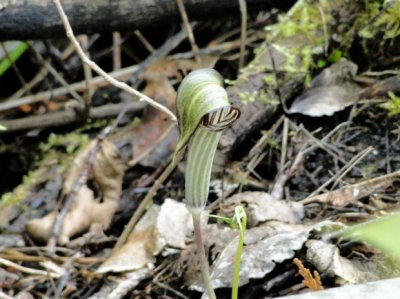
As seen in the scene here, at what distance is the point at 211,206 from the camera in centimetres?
212

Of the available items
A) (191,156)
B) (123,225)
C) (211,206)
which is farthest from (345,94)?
(191,156)

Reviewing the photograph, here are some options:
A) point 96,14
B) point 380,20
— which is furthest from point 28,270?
point 380,20

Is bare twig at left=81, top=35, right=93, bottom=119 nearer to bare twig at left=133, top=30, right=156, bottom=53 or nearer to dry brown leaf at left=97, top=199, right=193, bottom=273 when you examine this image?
bare twig at left=133, top=30, right=156, bottom=53

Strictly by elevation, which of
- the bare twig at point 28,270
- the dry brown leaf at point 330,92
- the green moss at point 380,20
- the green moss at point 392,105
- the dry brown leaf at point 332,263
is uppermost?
the green moss at point 380,20

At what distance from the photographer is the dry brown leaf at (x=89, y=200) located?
7.60ft

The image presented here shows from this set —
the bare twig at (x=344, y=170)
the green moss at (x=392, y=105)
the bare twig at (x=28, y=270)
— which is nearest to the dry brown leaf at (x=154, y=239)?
the bare twig at (x=28, y=270)

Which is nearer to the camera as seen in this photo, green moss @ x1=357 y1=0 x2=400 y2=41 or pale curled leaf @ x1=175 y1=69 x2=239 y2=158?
pale curled leaf @ x1=175 y1=69 x2=239 y2=158

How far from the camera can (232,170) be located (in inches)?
89.2

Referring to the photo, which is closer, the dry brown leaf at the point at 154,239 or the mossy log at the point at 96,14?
the dry brown leaf at the point at 154,239

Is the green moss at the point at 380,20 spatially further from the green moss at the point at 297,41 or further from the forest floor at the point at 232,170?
the green moss at the point at 297,41

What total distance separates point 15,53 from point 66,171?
28.8 inches

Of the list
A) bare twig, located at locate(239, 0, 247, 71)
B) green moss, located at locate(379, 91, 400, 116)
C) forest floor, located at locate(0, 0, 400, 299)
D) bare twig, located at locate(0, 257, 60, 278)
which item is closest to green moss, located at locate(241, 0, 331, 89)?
forest floor, located at locate(0, 0, 400, 299)

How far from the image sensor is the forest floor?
172 cm

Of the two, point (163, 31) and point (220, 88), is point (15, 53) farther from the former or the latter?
point (220, 88)
